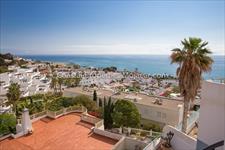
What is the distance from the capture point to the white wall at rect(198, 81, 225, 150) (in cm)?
638

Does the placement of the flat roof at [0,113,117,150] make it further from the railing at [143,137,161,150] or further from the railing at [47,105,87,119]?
the railing at [143,137,161,150]

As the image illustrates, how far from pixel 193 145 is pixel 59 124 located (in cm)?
1249

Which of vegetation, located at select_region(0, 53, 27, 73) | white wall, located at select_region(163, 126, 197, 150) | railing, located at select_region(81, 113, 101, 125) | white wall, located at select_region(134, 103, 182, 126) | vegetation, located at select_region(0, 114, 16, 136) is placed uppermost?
vegetation, located at select_region(0, 53, 27, 73)

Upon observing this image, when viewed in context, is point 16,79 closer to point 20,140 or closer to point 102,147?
point 20,140

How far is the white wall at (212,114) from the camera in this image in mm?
6379

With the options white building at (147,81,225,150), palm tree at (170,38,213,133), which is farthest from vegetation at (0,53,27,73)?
white building at (147,81,225,150)

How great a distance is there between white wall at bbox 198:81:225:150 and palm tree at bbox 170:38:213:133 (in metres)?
5.83

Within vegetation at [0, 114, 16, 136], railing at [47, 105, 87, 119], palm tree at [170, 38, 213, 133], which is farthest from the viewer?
railing at [47, 105, 87, 119]

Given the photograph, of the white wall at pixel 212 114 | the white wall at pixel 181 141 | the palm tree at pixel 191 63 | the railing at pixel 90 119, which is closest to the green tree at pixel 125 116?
the railing at pixel 90 119

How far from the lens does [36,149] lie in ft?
45.6

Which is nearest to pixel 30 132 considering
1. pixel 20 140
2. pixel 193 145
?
pixel 20 140

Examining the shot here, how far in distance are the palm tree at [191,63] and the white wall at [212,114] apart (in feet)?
19.1

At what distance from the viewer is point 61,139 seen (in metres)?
15.1

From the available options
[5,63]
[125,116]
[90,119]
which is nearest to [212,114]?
[90,119]
